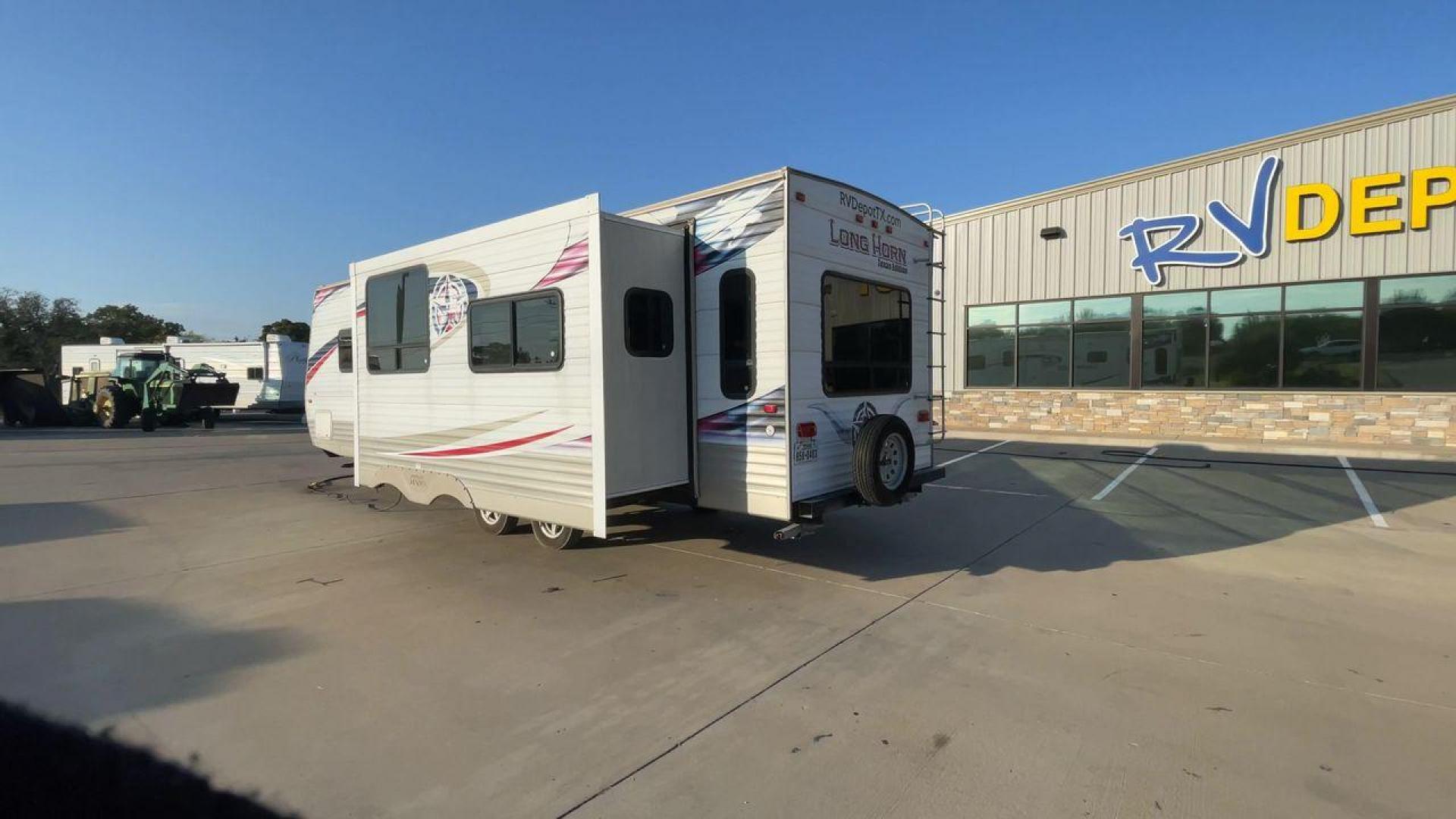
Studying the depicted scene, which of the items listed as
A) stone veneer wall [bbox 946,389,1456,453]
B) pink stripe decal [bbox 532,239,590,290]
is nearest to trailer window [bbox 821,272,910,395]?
pink stripe decal [bbox 532,239,590,290]

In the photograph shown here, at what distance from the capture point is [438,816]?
8.92 ft

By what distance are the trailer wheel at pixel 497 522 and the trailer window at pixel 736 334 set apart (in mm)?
2912

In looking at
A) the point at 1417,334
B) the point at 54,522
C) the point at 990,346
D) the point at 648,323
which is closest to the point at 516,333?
the point at 648,323

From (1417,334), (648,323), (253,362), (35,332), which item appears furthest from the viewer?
(35,332)

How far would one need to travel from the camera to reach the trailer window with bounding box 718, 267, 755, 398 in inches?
215

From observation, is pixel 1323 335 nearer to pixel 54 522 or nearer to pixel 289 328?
pixel 54 522

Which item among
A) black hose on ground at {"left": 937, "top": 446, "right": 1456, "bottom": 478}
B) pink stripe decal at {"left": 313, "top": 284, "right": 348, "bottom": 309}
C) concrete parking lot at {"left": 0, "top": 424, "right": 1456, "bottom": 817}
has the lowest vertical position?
concrete parking lot at {"left": 0, "top": 424, "right": 1456, "bottom": 817}

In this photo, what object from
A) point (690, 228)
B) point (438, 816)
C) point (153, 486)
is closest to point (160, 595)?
point (438, 816)

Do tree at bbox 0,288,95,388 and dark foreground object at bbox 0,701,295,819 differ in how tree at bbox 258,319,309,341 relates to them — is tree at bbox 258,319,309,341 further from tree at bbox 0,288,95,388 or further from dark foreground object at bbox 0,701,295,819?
dark foreground object at bbox 0,701,295,819

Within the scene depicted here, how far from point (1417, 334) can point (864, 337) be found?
528 inches

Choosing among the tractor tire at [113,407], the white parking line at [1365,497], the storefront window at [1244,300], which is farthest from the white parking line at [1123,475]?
the tractor tire at [113,407]

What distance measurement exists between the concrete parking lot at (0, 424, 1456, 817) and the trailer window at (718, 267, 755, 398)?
5.20 feet

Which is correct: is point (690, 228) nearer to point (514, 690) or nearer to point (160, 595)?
point (514, 690)

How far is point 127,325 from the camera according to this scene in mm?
63344
